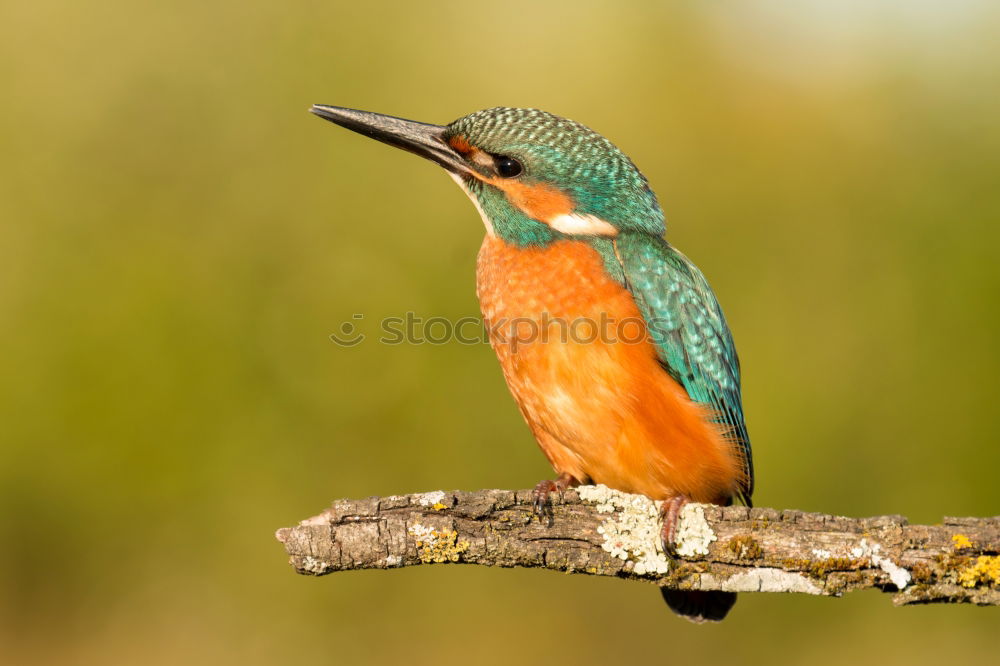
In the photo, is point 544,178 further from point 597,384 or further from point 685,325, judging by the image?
point 597,384

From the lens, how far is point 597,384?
302 cm

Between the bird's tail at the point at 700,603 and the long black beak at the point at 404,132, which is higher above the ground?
the long black beak at the point at 404,132

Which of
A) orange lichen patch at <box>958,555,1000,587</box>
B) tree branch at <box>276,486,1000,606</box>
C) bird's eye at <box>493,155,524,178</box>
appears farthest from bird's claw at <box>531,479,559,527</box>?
bird's eye at <box>493,155,524,178</box>

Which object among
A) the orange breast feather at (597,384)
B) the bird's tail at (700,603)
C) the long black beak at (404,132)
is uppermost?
the long black beak at (404,132)

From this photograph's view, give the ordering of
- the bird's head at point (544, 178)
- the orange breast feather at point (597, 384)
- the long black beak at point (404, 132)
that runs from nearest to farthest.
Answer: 1. the orange breast feather at point (597, 384)
2. the bird's head at point (544, 178)
3. the long black beak at point (404, 132)

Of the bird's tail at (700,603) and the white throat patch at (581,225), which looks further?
the bird's tail at (700,603)

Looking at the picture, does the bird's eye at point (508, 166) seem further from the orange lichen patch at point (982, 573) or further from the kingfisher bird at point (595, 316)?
the orange lichen patch at point (982, 573)

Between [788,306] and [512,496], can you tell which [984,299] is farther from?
[512,496]

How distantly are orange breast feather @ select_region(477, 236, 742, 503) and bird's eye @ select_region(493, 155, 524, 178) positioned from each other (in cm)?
37

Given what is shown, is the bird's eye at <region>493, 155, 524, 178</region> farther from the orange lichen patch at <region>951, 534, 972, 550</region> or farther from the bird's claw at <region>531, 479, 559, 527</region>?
the orange lichen patch at <region>951, 534, 972, 550</region>

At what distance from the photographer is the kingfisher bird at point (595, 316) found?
3.08 metres

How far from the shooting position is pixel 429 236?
5219 millimetres

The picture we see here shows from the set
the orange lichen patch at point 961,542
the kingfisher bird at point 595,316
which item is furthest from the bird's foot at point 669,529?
the orange lichen patch at point 961,542

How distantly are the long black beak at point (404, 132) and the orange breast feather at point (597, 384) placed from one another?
599mm
